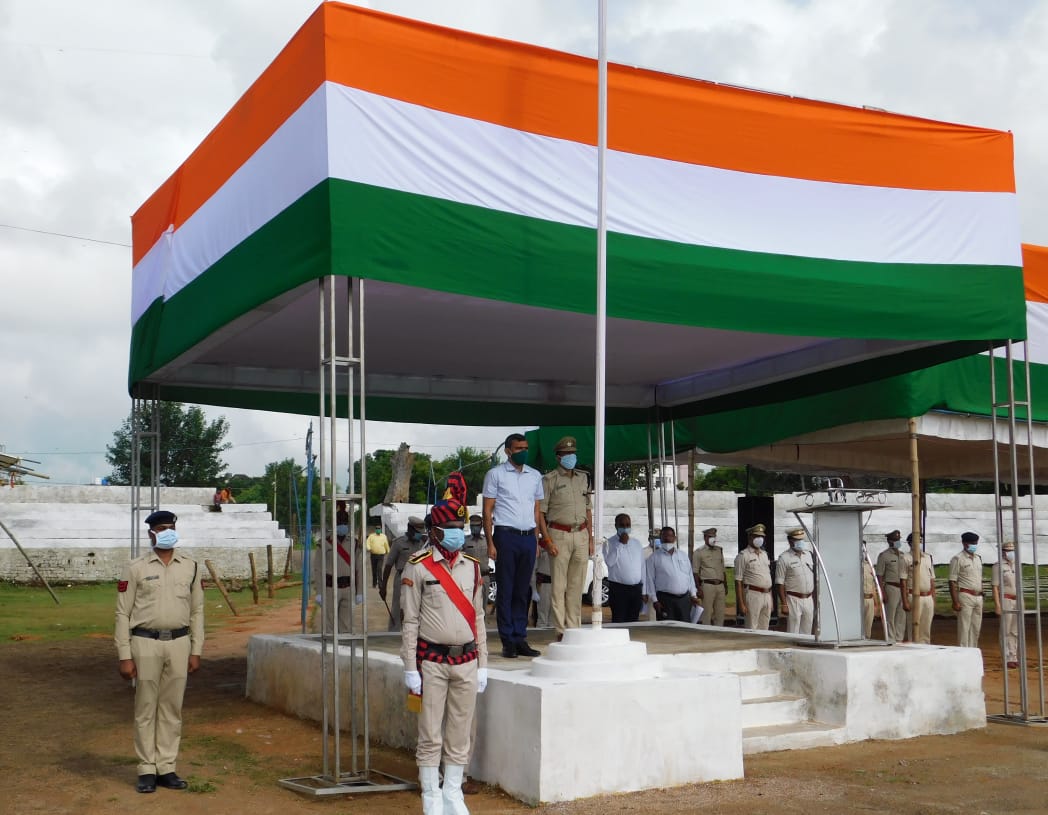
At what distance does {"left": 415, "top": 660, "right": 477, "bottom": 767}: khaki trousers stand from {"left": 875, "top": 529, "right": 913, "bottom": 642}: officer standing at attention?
33.9 ft

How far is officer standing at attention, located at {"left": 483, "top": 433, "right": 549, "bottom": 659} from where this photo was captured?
8320 millimetres

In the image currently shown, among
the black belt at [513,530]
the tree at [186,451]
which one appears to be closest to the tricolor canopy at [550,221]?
the black belt at [513,530]

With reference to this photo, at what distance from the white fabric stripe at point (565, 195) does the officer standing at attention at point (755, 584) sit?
18.7 ft

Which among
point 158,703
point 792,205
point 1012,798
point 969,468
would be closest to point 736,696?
point 1012,798

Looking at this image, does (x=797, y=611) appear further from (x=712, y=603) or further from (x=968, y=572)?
(x=712, y=603)

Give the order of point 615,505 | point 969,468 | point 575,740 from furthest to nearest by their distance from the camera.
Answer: point 615,505 → point 969,468 → point 575,740

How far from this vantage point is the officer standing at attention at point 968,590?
46.8 ft

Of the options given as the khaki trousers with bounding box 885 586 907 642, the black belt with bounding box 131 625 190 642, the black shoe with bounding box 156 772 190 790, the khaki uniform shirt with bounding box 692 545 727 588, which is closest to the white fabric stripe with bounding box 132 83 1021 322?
the black belt with bounding box 131 625 190 642

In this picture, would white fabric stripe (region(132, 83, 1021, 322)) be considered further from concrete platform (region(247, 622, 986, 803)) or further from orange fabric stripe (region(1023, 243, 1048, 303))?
concrete platform (region(247, 622, 986, 803))

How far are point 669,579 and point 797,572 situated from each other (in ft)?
5.14

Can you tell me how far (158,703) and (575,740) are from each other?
103 inches

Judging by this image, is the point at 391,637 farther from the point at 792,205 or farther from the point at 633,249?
the point at 792,205

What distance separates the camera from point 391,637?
10.2 meters

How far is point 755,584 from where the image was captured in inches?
565
